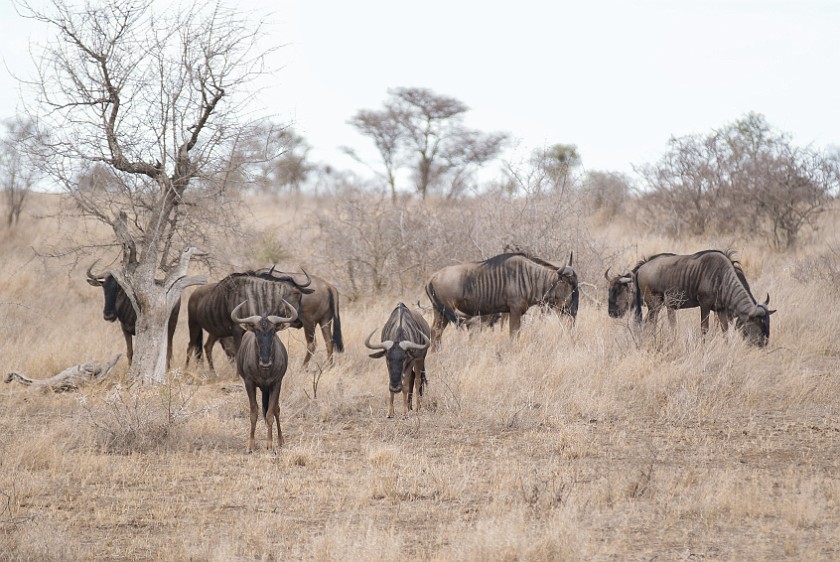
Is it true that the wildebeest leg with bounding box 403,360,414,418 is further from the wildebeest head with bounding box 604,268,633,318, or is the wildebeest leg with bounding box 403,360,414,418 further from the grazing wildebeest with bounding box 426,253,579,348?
the wildebeest head with bounding box 604,268,633,318

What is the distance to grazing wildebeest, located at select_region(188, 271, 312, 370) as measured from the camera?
9555 mm

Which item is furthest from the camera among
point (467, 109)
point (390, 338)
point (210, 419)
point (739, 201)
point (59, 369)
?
point (467, 109)

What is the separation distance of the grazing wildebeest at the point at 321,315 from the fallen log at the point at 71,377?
194cm

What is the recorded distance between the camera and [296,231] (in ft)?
62.4

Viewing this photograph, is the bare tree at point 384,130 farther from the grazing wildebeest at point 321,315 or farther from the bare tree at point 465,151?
the grazing wildebeest at point 321,315

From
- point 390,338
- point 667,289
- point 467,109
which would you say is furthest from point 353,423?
point 467,109

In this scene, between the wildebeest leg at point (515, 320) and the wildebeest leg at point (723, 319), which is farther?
the wildebeest leg at point (723, 319)

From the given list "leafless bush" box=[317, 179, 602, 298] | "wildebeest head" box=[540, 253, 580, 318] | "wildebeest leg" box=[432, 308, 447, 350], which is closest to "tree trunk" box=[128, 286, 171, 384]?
"wildebeest leg" box=[432, 308, 447, 350]

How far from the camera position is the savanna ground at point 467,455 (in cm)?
471

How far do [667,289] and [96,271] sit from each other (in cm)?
866

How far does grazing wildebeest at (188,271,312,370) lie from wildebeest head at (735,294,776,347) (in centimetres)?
469

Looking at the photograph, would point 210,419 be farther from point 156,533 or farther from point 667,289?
point 667,289

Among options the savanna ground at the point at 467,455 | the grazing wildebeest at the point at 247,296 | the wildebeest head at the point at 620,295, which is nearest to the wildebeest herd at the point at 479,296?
the grazing wildebeest at the point at 247,296

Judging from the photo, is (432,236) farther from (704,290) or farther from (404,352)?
(404,352)
